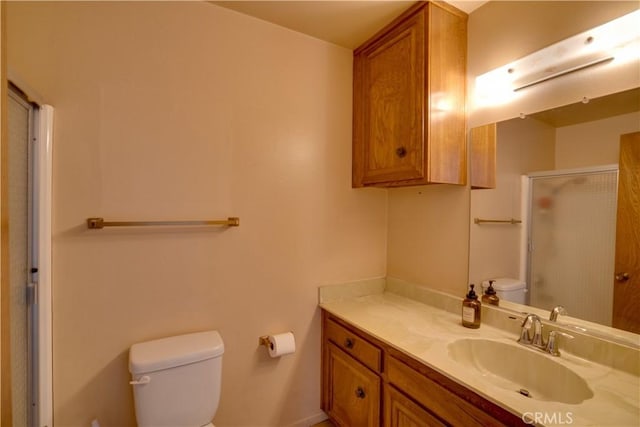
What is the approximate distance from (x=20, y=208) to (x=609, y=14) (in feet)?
7.66

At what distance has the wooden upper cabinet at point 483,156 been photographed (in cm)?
149

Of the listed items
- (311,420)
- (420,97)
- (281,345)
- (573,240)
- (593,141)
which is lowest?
(311,420)

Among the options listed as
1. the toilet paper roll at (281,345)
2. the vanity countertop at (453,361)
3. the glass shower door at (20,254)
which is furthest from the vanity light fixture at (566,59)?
the glass shower door at (20,254)

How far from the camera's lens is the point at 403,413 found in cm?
122

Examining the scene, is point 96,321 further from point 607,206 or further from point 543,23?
point 543,23

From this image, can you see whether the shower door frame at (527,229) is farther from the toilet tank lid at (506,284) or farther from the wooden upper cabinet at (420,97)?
the wooden upper cabinet at (420,97)

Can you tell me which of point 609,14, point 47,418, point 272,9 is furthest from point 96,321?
point 609,14

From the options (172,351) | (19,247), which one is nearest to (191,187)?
(19,247)

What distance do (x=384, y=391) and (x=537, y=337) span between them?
2.29ft

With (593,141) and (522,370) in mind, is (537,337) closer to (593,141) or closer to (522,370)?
(522,370)

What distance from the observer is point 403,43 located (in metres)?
1.56

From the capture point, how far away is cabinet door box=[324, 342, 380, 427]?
1.40 m

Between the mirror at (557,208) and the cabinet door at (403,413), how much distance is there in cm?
72

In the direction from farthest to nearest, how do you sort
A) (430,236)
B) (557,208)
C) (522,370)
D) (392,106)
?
(430,236) → (392,106) → (557,208) → (522,370)
